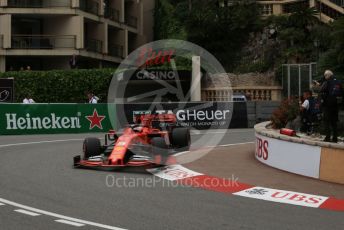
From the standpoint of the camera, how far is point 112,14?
4744 cm

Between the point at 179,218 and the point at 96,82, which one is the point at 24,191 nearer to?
the point at 179,218

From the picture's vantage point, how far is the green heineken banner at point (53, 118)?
24.2m

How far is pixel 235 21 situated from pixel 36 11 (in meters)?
14.4

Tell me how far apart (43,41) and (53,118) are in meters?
19.2

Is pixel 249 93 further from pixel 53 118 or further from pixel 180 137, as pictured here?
pixel 180 137

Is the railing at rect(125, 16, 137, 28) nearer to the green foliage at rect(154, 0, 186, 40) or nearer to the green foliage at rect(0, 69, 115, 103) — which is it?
the green foliage at rect(154, 0, 186, 40)

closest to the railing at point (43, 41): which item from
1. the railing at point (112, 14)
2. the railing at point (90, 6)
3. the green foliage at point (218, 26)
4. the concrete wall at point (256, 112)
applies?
the railing at point (90, 6)

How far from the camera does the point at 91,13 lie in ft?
142

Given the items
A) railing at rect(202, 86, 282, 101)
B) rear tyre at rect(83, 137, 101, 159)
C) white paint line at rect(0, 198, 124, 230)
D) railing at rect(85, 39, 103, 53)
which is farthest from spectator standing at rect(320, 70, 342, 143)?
railing at rect(85, 39, 103, 53)

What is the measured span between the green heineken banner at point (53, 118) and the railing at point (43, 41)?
688 inches

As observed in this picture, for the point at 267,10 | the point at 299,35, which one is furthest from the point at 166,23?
the point at 299,35

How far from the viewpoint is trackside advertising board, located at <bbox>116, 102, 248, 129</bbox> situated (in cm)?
2595

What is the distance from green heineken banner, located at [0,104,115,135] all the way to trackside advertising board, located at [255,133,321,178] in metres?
12.7

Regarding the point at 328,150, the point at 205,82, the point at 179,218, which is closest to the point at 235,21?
the point at 205,82
